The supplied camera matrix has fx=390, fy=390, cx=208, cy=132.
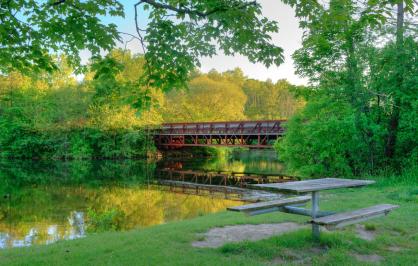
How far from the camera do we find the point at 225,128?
31297 millimetres

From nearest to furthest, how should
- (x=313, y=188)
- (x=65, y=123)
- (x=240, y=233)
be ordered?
1. (x=313, y=188)
2. (x=240, y=233)
3. (x=65, y=123)

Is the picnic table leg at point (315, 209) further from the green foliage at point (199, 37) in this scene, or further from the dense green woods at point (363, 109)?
the dense green woods at point (363, 109)

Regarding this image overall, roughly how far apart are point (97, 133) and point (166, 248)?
31.1 metres

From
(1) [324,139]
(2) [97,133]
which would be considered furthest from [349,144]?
(2) [97,133]

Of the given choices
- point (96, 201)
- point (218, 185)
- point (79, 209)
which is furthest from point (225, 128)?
point (79, 209)

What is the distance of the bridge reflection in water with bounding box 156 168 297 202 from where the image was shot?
1465 centimetres

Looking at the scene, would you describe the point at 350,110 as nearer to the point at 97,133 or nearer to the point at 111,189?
the point at 111,189

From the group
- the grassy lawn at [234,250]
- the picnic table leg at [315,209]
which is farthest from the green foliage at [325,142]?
the picnic table leg at [315,209]

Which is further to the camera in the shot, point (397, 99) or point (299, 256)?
point (397, 99)

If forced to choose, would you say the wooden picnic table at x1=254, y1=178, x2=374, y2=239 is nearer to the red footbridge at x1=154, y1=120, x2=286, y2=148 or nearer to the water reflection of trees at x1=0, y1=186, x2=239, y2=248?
the water reflection of trees at x1=0, y1=186, x2=239, y2=248

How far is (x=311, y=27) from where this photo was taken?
4887mm

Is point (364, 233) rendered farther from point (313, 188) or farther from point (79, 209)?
point (79, 209)

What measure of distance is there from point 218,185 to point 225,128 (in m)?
12.9

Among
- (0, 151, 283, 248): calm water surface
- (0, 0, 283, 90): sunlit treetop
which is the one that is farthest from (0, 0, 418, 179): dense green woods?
(0, 151, 283, 248): calm water surface
